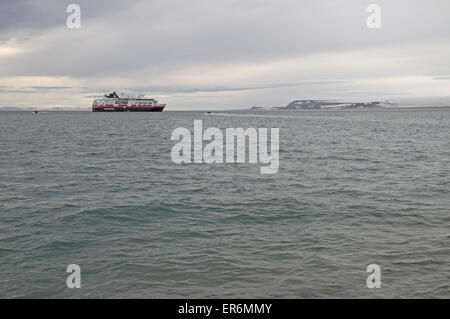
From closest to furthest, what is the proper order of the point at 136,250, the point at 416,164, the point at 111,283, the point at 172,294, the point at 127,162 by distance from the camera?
the point at 172,294, the point at 111,283, the point at 136,250, the point at 416,164, the point at 127,162

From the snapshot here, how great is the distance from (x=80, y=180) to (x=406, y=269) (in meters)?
18.8

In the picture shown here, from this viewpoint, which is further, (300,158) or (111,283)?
(300,158)

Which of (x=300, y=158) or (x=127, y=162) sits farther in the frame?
(x=300, y=158)

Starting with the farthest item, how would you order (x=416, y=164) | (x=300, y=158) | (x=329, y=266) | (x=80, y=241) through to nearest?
1. (x=300, y=158)
2. (x=416, y=164)
3. (x=80, y=241)
4. (x=329, y=266)

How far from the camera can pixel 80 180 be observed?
22.6m

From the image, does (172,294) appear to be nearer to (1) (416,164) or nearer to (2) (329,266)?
(2) (329,266)

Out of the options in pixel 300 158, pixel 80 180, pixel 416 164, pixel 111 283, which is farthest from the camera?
pixel 300 158
